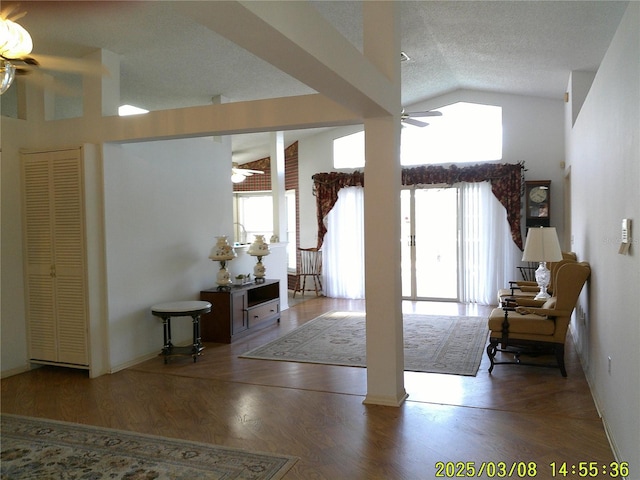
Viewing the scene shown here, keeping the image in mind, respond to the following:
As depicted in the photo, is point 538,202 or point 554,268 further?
point 538,202

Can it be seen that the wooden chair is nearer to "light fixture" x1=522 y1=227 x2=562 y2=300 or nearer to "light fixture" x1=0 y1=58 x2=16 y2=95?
"light fixture" x1=522 y1=227 x2=562 y2=300

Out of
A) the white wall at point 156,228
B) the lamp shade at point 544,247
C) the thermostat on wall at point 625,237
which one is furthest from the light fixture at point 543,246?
the white wall at point 156,228

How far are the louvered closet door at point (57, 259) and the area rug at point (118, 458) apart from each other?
1401 mm

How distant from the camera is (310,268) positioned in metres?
9.95

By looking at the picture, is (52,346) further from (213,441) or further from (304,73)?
(304,73)

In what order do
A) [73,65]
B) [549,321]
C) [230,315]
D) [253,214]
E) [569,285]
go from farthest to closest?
1. [253,214]
2. [230,315]
3. [73,65]
4. [549,321]
5. [569,285]

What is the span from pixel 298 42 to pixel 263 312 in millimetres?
5059

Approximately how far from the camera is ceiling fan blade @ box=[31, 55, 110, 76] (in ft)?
16.1

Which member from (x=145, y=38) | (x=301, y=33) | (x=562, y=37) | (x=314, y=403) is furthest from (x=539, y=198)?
(x=301, y=33)

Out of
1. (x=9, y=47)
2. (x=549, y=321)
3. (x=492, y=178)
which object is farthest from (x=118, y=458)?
(x=492, y=178)

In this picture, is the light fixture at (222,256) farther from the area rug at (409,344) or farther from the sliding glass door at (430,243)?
the sliding glass door at (430,243)

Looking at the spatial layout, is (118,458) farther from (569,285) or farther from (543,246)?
(543,246)

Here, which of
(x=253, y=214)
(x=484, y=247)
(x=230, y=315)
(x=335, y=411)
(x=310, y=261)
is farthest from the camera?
(x=253, y=214)

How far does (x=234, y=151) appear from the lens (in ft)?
33.7
